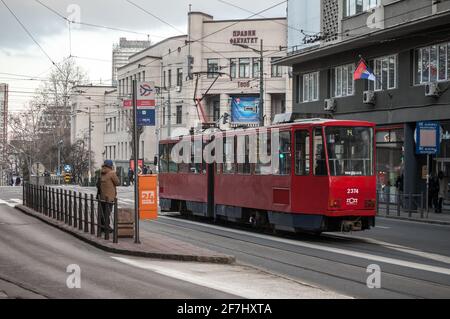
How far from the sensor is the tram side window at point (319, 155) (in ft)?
57.4

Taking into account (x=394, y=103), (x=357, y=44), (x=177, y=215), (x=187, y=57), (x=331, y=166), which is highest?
(x=187, y=57)

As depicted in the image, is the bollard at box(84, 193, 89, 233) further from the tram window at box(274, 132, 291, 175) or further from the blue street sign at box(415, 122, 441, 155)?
the blue street sign at box(415, 122, 441, 155)

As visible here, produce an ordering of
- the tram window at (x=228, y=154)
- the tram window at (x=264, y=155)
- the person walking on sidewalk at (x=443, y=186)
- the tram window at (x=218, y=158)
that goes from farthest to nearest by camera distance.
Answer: the person walking on sidewalk at (x=443, y=186), the tram window at (x=218, y=158), the tram window at (x=228, y=154), the tram window at (x=264, y=155)

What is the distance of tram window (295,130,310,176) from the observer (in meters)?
17.8

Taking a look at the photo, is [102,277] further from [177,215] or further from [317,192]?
[177,215]

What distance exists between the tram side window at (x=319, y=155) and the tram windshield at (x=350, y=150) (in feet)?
0.50

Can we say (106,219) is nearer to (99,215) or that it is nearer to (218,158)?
(99,215)

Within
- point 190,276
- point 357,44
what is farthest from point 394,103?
point 190,276

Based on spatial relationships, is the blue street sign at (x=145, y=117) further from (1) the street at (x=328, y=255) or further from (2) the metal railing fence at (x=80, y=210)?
(1) the street at (x=328, y=255)

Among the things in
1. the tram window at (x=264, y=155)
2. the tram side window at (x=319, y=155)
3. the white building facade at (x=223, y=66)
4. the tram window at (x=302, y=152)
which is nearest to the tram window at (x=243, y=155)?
the tram window at (x=264, y=155)

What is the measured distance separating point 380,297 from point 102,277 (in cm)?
425

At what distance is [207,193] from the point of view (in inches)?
925

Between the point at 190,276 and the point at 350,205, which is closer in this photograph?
the point at 190,276
